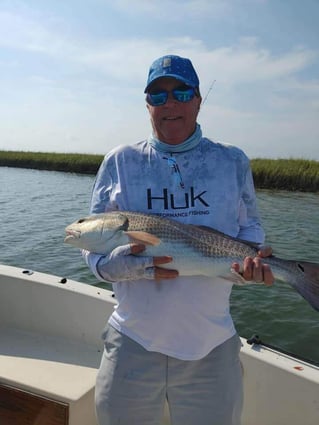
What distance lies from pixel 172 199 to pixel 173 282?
0.49 meters

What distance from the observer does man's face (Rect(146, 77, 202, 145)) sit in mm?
2523

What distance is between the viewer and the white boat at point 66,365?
11.4 ft

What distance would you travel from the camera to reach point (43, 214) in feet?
64.0

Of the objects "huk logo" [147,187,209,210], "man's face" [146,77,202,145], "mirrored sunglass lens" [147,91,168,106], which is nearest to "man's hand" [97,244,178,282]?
"huk logo" [147,187,209,210]

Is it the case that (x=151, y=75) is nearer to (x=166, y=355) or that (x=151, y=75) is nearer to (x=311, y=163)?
(x=166, y=355)

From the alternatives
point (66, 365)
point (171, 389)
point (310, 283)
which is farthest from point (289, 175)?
point (171, 389)

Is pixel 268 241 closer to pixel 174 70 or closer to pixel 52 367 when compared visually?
pixel 52 367

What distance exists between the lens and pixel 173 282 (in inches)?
96.3

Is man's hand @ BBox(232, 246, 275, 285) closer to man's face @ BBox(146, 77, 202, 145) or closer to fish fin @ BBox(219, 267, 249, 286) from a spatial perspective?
fish fin @ BBox(219, 267, 249, 286)

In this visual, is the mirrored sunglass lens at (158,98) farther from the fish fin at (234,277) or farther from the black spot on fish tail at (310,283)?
the black spot on fish tail at (310,283)

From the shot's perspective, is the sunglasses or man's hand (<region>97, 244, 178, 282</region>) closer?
man's hand (<region>97, 244, 178, 282</region>)

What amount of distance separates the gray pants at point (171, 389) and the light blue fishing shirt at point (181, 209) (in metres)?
0.07

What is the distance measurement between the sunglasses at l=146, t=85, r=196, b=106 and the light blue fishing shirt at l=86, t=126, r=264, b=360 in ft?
0.75

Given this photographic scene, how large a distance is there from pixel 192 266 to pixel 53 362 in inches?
97.7
